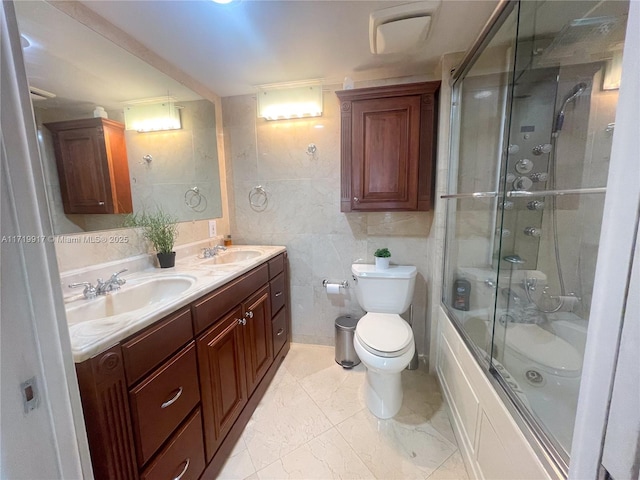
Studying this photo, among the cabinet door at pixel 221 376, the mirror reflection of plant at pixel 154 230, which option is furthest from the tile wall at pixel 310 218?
the cabinet door at pixel 221 376

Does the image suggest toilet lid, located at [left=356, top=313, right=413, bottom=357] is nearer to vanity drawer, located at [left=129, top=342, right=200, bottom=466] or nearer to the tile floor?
the tile floor

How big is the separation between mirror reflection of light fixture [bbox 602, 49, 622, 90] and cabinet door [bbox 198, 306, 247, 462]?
194cm

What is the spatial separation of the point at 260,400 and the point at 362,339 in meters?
0.79

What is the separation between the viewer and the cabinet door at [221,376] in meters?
1.11

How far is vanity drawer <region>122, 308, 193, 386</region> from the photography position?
0.77 meters

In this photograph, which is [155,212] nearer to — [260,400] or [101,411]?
[101,411]

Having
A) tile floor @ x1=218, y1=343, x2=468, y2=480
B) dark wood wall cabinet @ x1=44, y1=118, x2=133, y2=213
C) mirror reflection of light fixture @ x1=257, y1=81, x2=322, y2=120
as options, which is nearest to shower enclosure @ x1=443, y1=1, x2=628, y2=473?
tile floor @ x1=218, y1=343, x2=468, y2=480

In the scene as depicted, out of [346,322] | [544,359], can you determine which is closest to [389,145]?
[346,322]

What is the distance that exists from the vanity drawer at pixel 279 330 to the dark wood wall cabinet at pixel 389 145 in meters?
1.02

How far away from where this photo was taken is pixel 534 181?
1.44 meters

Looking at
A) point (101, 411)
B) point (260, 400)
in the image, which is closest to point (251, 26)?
point (101, 411)

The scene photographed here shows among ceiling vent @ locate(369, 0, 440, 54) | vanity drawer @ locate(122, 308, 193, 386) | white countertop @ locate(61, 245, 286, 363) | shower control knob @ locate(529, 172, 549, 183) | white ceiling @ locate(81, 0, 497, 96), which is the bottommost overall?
vanity drawer @ locate(122, 308, 193, 386)

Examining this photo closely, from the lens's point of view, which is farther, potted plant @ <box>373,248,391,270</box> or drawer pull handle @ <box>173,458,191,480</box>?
potted plant @ <box>373,248,391,270</box>

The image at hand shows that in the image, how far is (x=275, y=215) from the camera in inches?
85.2
